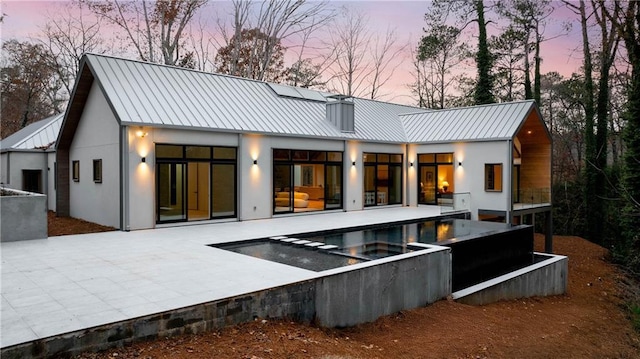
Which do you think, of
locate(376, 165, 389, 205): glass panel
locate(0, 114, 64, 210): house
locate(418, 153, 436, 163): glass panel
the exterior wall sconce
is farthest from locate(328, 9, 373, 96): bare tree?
the exterior wall sconce

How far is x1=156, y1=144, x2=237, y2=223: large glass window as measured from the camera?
11.2m

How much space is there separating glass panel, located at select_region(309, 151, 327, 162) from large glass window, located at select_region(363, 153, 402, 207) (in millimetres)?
2090

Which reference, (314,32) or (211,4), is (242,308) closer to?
(211,4)

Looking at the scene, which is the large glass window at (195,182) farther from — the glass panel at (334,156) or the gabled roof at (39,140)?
the gabled roof at (39,140)

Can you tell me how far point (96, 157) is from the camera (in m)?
11.9

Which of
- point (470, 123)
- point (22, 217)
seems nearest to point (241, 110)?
point (22, 217)

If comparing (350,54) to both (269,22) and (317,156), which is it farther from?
(317,156)

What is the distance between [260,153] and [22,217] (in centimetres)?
616

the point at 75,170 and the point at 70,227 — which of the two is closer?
the point at 70,227

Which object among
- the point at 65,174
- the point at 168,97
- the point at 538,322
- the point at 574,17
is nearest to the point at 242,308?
the point at 538,322

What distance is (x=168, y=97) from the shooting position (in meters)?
12.1

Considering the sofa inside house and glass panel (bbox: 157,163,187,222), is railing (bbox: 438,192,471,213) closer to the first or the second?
the sofa inside house

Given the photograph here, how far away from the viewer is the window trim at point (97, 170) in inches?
464

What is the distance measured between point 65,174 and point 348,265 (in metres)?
11.1
